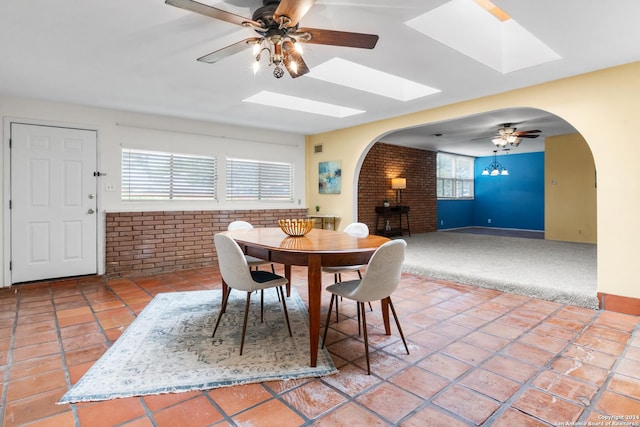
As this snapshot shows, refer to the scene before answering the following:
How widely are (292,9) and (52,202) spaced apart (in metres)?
4.34

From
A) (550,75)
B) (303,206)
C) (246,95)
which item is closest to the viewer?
(550,75)

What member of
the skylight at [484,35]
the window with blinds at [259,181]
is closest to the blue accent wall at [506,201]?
the window with blinds at [259,181]

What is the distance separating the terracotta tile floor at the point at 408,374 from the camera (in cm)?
165

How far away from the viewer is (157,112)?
4801mm

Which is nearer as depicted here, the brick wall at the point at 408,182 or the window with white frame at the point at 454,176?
the brick wall at the point at 408,182

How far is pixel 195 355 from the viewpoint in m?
2.29

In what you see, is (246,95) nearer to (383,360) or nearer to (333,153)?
(333,153)

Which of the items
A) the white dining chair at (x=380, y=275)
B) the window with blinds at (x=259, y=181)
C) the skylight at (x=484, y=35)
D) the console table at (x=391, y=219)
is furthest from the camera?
the console table at (x=391, y=219)

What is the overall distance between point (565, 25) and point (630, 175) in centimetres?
164

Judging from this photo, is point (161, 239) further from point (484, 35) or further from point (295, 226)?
point (484, 35)

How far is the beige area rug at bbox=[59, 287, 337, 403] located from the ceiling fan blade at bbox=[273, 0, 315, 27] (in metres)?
2.07

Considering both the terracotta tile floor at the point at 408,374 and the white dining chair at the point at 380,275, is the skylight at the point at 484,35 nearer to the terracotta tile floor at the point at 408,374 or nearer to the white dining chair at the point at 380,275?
the white dining chair at the point at 380,275

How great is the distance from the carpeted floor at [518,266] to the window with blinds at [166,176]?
11.4 ft

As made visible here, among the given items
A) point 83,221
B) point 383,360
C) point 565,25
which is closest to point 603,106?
point 565,25
